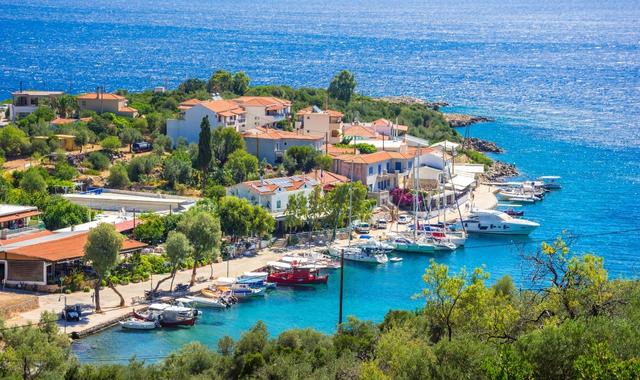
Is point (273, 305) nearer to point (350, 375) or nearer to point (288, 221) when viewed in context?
point (288, 221)

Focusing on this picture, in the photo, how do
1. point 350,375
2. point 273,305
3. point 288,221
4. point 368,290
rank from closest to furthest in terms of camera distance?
point 350,375, point 273,305, point 368,290, point 288,221

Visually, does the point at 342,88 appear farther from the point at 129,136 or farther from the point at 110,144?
the point at 110,144

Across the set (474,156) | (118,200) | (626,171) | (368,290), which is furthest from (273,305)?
(626,171)

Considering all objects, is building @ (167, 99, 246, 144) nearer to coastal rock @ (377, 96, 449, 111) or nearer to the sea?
the sea

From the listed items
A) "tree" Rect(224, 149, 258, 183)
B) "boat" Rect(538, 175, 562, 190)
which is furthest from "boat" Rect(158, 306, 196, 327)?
"boat" Rect(538, 175, 562, 190)

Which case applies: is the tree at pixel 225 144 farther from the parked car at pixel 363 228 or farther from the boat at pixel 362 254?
the boat at pixel 362 254

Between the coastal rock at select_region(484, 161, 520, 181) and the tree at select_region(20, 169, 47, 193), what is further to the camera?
the coastal rock at select_region(484, 161, 520, 181)
